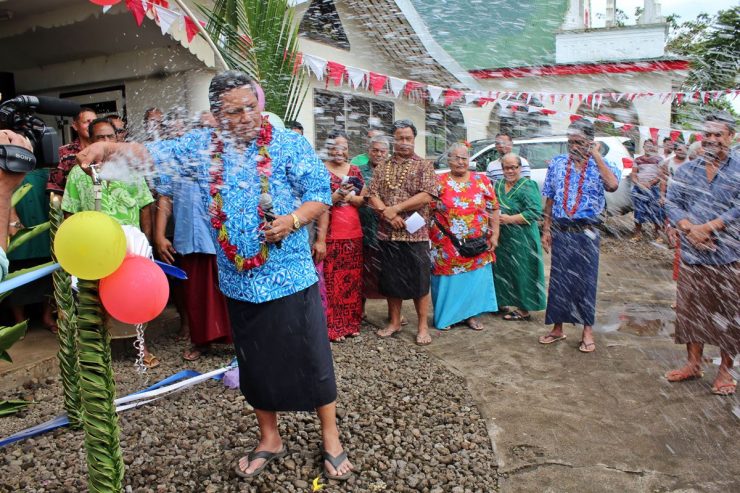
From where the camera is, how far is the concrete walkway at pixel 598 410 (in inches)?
126

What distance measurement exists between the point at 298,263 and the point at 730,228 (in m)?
2.99

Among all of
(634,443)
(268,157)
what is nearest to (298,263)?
(268,157)

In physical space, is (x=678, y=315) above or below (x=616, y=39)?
below

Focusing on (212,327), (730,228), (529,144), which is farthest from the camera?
(529,144)

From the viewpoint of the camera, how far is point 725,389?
13.8ft

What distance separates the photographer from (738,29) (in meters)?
16.6

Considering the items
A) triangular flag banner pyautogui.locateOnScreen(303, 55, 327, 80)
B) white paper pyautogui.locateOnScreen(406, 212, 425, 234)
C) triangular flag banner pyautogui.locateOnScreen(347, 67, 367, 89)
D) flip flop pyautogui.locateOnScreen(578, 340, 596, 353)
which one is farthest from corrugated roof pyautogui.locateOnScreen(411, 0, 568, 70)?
flip flop pyautogui.locateOnScreen(578, 340, 596, 353)

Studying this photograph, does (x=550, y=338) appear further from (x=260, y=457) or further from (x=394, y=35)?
(x=394, y=35)

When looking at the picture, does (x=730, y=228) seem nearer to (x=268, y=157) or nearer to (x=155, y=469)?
(x=268, y=157)

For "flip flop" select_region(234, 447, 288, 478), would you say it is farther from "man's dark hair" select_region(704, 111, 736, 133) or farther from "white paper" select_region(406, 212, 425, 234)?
"man's dark hair" select_region(704, 111, 736, 133)

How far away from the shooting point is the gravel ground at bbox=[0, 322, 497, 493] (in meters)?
3.10

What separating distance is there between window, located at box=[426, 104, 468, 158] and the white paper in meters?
10.5

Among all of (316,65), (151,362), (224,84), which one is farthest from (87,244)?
(316,65)

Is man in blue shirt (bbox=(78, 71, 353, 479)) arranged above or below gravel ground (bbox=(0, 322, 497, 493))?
above
